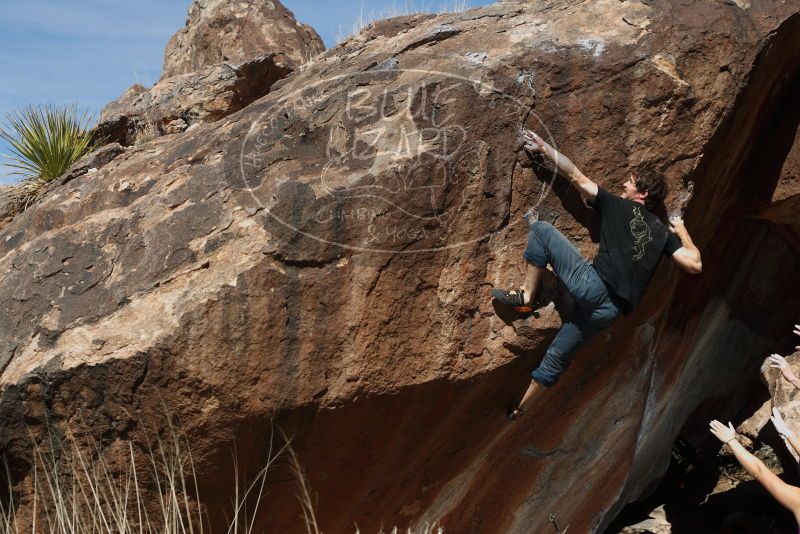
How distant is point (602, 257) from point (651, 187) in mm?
453

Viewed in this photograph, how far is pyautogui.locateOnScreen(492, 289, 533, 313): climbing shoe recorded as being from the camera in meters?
4.61

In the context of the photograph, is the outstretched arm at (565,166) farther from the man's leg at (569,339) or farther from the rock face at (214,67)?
the rock face at (214,67)

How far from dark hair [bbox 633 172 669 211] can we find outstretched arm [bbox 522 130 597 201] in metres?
0.25

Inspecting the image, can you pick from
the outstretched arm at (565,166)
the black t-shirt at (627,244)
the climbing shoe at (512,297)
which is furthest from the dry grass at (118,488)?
the outstretched arm at (565,166)

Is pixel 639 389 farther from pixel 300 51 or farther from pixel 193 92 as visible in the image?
pixel 300 51

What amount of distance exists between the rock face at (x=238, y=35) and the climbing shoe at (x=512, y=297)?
222 inches

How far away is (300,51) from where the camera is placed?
32.1ft

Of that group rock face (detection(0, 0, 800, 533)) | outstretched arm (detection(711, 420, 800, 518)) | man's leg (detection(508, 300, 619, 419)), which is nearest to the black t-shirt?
man's leg (detection(508, 300, 619, 419))

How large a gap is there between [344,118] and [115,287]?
149 cm

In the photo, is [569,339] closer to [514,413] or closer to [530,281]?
[530,281]

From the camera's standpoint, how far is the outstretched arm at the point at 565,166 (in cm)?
458

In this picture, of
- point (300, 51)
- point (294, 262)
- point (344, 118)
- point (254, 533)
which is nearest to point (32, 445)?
point (254, 533)

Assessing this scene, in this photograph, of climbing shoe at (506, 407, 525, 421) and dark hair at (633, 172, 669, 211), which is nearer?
dark hair at (633, 172, 669, 211)

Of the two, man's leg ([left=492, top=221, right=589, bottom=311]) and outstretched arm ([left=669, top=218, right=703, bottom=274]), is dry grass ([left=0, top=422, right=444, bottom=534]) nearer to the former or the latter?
man's leg ([left=492, top=221, right=589, bottom=311])
